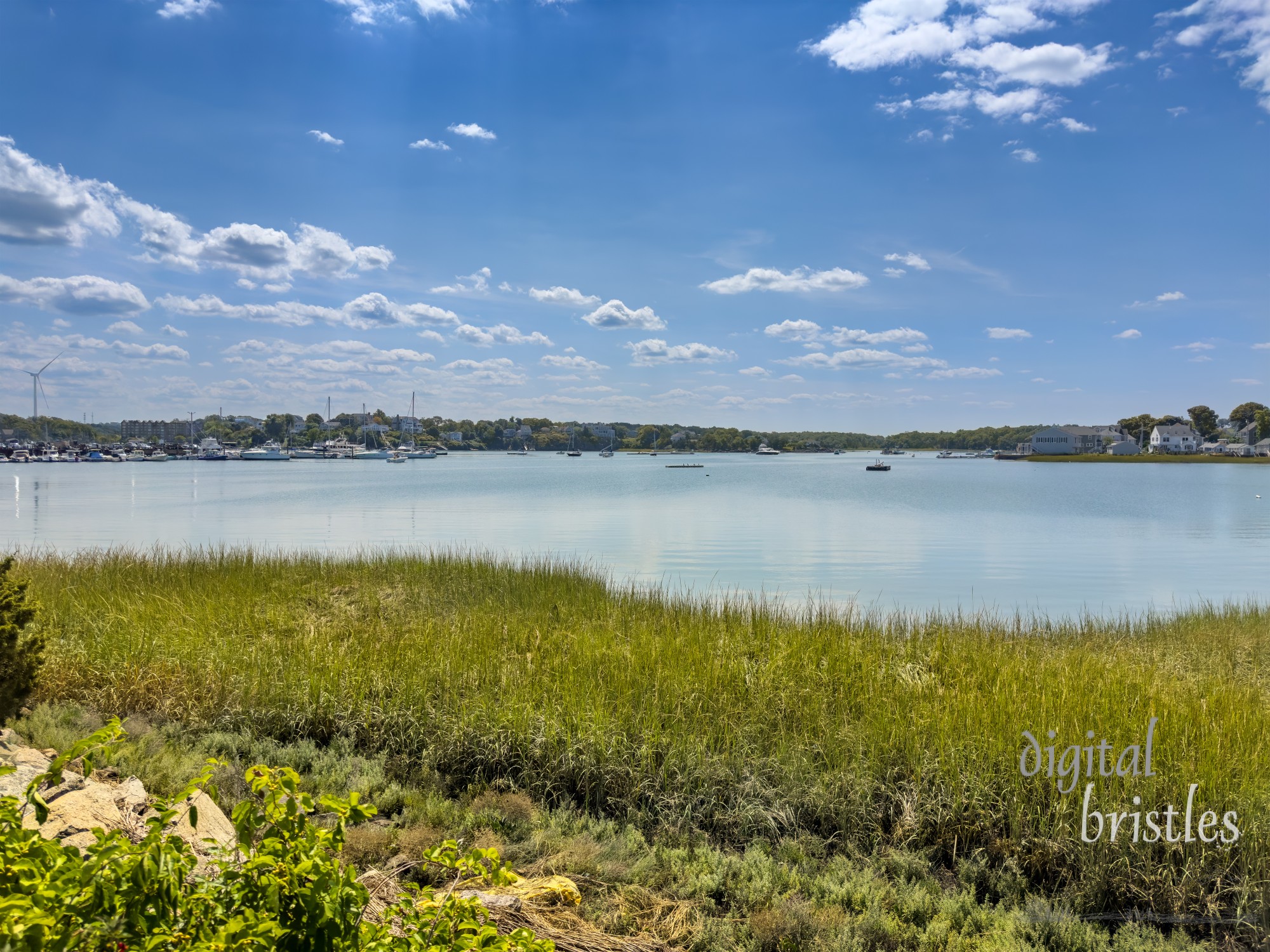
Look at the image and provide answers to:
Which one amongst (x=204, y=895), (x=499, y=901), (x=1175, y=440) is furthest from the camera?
(x=1175, y=440)

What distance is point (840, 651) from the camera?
8.49m

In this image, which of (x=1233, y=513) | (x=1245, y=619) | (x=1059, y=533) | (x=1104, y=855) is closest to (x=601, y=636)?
(x=1104, y=855)

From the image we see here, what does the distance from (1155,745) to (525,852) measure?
209 inches

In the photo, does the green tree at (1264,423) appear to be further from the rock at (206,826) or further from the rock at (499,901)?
the rock at (206,826)

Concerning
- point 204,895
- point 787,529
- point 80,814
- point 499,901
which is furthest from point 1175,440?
point 204,895

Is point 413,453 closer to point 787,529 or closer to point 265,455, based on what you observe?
point 265,455

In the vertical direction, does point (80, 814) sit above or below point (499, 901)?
above

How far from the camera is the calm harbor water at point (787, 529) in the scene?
72.1ft

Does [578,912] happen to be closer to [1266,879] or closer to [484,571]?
[1266,879]

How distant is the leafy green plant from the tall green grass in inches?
149

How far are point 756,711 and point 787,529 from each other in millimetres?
30348

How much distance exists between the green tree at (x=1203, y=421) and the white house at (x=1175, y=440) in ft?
5.46

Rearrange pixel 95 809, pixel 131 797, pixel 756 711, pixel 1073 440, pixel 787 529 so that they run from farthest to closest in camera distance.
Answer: pixel 1073 440 < pixel 787 529 < pixel 756 711 < pixel 131 797 < pixel 95 809

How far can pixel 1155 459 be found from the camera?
138125 mm
